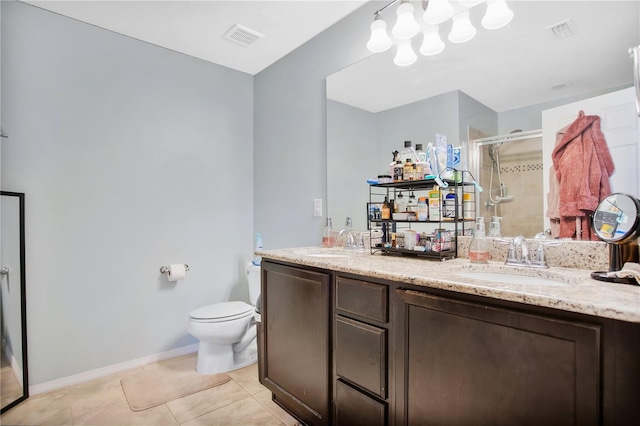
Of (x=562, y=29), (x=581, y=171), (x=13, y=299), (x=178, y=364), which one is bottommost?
(x=178, y=364)

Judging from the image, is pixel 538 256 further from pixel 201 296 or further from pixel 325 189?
pixel 201 296

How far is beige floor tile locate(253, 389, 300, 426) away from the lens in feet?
5.58

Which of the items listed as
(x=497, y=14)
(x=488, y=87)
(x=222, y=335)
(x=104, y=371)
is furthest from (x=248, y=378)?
(x=497, y=14)

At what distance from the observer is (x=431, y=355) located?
3.34 ft

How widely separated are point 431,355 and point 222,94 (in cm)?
260

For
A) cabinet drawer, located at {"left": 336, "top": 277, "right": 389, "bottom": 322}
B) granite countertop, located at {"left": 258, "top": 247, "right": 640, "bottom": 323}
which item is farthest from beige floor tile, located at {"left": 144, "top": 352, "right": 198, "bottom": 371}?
cabinet drawer, located at {"left": 336, "top": 277, "right": 389, "bottom": 322}

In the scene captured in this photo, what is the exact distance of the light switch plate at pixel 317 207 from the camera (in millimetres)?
2303

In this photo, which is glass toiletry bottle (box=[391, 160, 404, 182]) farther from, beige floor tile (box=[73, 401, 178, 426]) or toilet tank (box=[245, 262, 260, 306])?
beige floor tile (box=[73, 401, 178, 426])

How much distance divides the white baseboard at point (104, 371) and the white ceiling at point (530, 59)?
240cm

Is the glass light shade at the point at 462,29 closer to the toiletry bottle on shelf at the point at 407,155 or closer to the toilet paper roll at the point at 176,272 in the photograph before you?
the toiletry bottle on shelf at the point at 407,155

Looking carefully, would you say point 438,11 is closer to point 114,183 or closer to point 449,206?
point 449,206

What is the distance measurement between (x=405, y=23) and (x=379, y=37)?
17 cm

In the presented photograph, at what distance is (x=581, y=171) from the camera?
1230 mm

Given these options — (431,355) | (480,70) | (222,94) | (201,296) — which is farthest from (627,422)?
(222,94)
